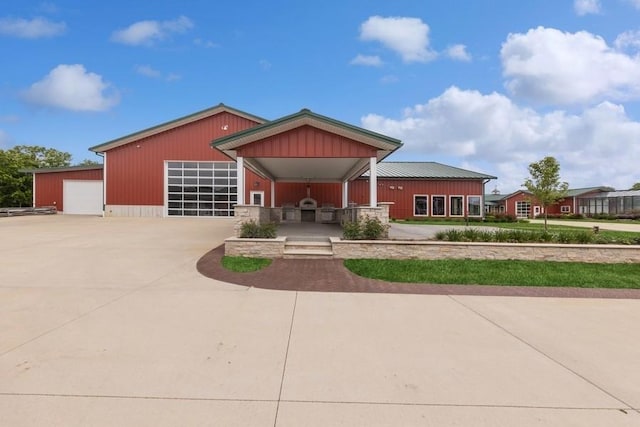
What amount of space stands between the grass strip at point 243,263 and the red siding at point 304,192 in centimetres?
1628

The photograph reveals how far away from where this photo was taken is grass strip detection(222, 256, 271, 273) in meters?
8.23

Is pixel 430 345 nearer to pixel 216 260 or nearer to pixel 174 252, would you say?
pixel 216 260

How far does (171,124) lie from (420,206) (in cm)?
1967

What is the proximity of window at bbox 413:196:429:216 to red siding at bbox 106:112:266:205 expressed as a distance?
14920 millimetres

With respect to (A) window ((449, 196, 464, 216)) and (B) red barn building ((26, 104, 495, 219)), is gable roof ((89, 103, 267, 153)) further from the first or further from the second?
(A) window ((449, 196, 464, 216))

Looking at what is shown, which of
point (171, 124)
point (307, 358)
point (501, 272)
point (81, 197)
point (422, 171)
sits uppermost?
point (171, 124)

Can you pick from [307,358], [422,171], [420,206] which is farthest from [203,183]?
[307,358]

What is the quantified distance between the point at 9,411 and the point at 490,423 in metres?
3.62

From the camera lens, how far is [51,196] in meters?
27.7

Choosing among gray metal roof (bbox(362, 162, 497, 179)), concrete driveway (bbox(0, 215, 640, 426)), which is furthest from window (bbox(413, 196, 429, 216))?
concrete driveway (bbox(0, 215, 640, 426))

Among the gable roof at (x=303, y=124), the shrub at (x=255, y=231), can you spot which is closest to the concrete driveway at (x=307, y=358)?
the shrub at (x=255, y=231)

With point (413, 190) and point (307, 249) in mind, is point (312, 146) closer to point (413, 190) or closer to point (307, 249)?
point (307, 249)

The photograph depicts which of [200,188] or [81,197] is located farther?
[81,197]

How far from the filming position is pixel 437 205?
90.3ft
